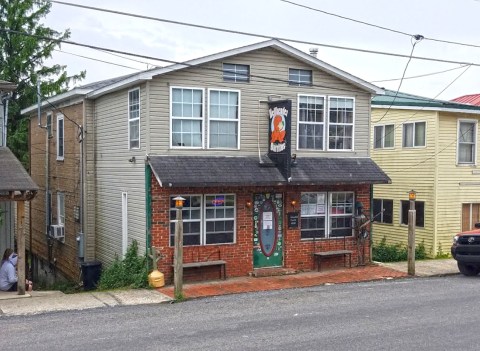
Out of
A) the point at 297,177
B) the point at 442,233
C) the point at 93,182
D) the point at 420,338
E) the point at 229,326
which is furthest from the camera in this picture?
the point at 442,233

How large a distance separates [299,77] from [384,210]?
8.35m

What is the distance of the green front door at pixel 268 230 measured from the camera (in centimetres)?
1709

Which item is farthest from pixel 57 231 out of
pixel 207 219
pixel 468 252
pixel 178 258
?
pixel 468 252

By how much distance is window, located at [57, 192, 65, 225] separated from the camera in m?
22.2

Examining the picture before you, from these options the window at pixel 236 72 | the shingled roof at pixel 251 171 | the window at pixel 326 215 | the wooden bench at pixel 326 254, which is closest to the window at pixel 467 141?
the shingled roof at pixel 251 171

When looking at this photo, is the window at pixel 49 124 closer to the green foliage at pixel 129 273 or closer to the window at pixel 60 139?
the window at pixel 60 139

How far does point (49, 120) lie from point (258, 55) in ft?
33.1

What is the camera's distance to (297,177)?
16828 mm

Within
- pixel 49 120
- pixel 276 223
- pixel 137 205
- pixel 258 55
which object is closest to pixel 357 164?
pixel 276 223

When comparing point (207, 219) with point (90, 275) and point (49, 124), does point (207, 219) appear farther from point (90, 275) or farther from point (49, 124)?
point (49, 124)

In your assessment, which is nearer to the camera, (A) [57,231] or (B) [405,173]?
(A) [57,231]

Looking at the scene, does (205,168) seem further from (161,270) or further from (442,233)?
(442,233)

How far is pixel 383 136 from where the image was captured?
24203 mm

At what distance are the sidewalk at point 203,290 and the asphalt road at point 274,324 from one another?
55 cm
